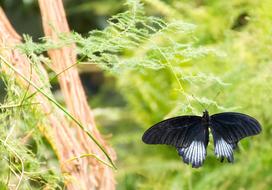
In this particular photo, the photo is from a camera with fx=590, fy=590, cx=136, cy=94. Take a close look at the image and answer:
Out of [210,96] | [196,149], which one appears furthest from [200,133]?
[210,96]

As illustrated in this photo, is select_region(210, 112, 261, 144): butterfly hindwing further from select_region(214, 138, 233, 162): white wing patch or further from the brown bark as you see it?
the brown bark

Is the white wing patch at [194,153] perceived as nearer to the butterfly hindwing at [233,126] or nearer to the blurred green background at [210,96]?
the butterfly hindwing at [233,126]

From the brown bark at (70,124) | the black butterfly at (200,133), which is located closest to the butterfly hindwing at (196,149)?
the black butterfly at (200,133)

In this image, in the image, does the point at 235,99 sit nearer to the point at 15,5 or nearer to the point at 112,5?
the point at 112,5

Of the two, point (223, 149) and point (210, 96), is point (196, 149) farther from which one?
point (210, 96)

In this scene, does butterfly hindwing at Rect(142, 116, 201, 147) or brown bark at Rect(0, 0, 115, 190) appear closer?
butterfly hindwing at Rect(142, 116, 201, 147)

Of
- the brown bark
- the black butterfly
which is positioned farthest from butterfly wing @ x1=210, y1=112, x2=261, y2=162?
the brown bark
